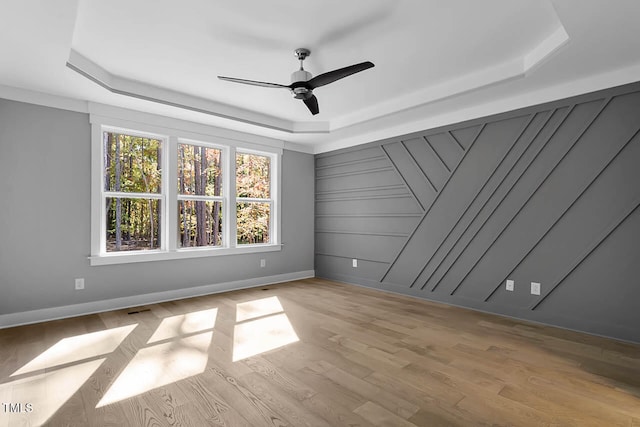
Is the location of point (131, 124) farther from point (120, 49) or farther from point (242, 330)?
point (242, 330)

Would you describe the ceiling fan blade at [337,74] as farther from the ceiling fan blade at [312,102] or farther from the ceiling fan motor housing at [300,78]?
the ceiling fan blade at [312,102]

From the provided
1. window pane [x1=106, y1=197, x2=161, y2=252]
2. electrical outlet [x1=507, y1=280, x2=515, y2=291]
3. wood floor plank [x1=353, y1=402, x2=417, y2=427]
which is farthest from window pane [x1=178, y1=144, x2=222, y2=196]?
electrical outlet [x1=507, y1=280, x2=515, y2=291]

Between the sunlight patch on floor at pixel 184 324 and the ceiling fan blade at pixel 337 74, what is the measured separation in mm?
2574

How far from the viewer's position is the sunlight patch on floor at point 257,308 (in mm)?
3627

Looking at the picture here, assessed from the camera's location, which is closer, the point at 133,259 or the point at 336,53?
the point at 336,53

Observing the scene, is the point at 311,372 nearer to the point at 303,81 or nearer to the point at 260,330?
the point at 260,330

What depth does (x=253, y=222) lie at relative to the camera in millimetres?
5363

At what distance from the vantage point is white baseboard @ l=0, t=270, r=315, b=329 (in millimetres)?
3307

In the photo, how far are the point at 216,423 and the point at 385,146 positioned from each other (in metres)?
4.22

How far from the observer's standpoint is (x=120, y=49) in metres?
2.84

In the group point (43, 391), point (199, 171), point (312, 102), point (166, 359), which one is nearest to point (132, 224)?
point (199, 171)

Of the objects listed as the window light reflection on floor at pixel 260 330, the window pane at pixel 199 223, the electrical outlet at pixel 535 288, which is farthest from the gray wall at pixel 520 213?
the window pane at pixel 199 223

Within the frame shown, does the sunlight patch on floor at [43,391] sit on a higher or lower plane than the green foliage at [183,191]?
lower

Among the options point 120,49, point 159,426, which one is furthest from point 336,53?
point 159,426
